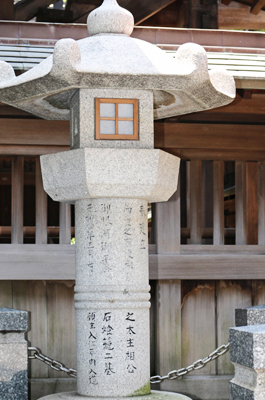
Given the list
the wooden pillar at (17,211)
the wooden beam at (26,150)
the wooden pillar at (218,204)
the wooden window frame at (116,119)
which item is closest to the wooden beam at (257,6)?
the wooden pillar at (218,204)

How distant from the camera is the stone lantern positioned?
4027 millimetres

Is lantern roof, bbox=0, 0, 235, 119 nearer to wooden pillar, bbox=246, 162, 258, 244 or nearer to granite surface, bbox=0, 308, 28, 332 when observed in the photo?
granite surface, bbox=0, 308, 28, 332

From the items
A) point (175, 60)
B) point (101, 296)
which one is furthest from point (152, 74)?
point (101, 296)

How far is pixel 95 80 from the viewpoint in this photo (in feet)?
13.1

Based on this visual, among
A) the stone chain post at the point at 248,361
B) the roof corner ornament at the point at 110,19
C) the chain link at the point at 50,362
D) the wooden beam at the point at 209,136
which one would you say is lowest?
the chain link at the point at 50,362

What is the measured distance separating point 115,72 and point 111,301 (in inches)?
61.4

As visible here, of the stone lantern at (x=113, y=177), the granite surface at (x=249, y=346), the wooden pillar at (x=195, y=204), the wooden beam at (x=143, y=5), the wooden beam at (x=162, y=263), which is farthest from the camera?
the wooden beam at (x=143, y=5)

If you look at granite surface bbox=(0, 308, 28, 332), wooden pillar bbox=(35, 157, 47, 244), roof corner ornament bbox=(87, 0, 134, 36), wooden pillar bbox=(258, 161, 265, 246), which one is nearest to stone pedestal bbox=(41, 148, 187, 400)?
granite surface bbox=(0, 308, 28, 332)

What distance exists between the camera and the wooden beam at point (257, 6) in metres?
7.63

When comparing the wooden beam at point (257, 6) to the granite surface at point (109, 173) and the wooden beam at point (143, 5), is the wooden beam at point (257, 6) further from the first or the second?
the granite surface at point (109, 173)

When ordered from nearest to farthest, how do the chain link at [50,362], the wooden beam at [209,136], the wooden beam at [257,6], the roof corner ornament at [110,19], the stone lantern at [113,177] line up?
the stone lantern at [113,177], the roof corner ornament at [110,19], the chain link at [50,362], the wooden beam at [209,136], the wooden beam at [257,6]

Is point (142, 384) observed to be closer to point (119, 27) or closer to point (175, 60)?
point (175, 60)

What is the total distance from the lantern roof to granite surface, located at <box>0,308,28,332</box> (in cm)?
163

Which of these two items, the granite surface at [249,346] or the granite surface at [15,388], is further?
the granite surface at [15,388]
